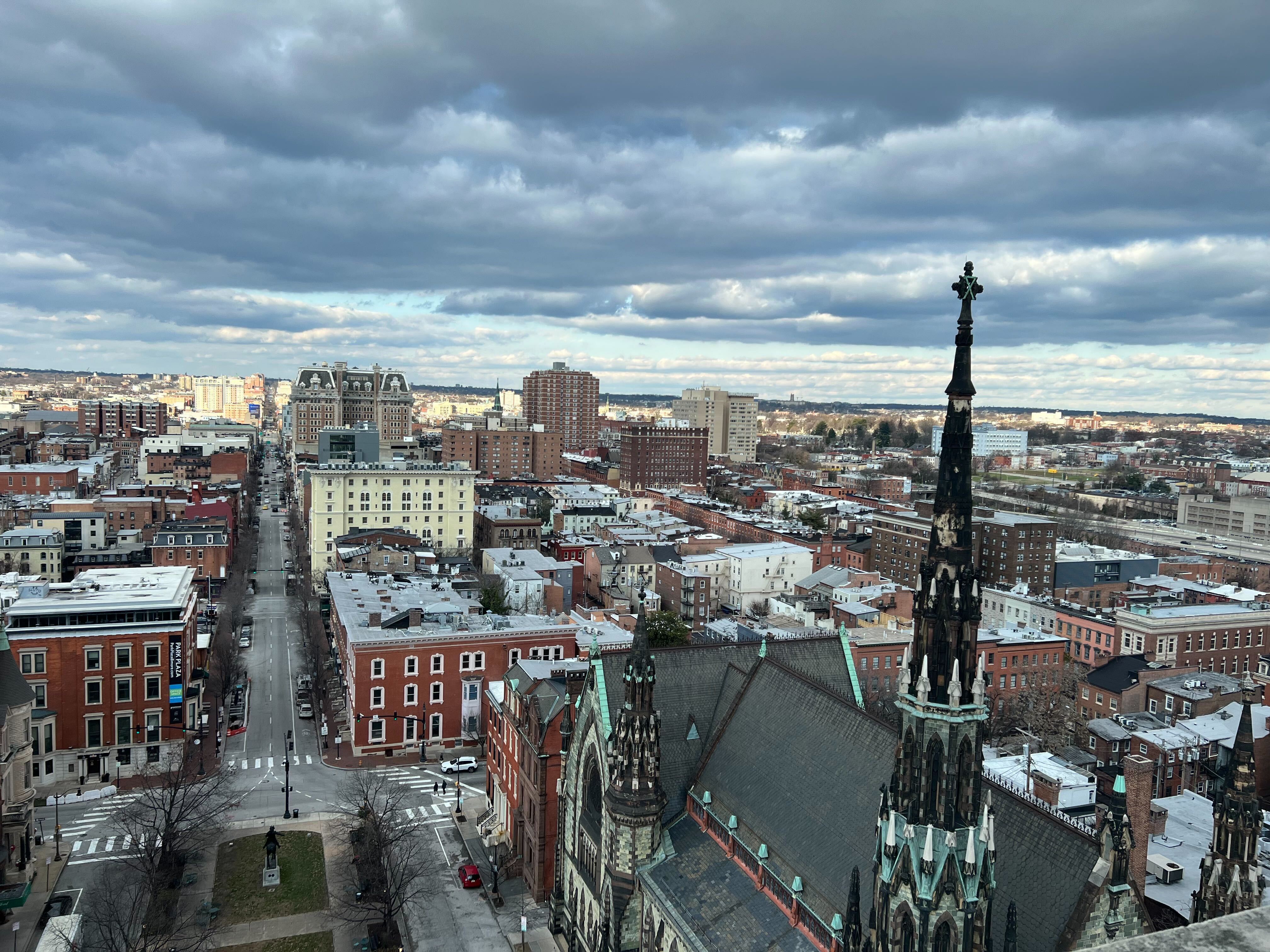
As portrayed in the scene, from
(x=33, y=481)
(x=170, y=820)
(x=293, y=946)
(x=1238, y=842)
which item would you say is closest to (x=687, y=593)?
(x=170, y=820)

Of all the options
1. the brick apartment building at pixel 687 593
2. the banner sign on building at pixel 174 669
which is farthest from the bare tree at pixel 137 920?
the brick apartment building at pixel 687 593

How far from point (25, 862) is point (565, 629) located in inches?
1581

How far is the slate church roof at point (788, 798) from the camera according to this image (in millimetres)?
25047

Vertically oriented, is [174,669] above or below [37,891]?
above

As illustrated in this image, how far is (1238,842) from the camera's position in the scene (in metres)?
23.2

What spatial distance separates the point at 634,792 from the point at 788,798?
699 centimetres

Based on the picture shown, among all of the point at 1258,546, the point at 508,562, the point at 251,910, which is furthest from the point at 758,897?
the point at 1258,546

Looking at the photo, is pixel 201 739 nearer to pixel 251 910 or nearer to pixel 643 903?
pixel 251 910

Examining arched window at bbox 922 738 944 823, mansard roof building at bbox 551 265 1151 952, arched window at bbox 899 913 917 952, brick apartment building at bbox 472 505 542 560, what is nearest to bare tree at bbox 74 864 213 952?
mansard roof building at bbox 551 265 1151 952

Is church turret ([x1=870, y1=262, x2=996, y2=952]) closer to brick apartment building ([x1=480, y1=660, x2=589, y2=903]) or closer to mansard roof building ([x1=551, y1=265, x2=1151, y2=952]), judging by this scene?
mansard roof building ([x1=551, y1=265, x2=1151, y2=952])

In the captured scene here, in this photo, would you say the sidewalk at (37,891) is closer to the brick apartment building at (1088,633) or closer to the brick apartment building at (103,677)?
the brick apartment building at (103,677)

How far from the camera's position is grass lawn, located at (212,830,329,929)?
48.4 m

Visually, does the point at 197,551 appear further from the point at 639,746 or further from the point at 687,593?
the point at 639,746

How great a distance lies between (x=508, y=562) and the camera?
391 ft
